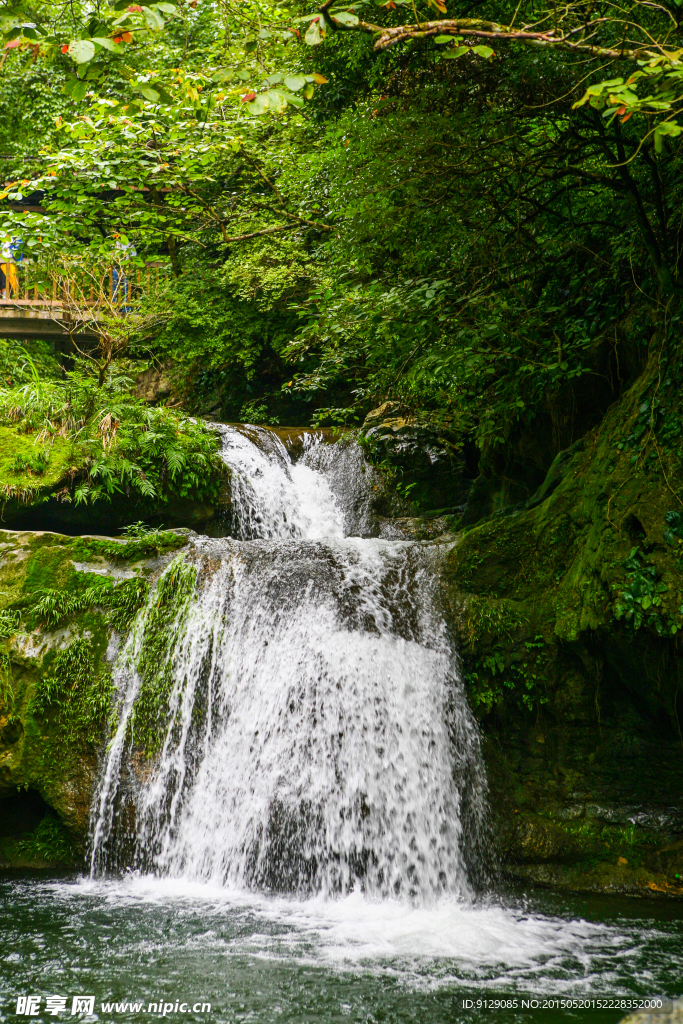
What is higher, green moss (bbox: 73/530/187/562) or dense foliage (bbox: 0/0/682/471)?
dense foliage (bbox: 0/0/682/471)

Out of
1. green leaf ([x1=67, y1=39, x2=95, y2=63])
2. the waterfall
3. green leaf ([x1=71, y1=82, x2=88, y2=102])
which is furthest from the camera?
the waterfall

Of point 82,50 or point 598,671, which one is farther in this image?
point 598,671

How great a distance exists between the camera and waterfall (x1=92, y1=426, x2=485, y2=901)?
529cm

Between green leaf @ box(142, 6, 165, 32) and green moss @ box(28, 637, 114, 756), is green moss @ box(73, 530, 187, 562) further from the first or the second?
green leaf @ box(142, 6, 165, 32)

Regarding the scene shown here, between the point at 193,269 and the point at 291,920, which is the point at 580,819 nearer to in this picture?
the point at 291,920

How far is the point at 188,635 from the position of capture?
6297mm

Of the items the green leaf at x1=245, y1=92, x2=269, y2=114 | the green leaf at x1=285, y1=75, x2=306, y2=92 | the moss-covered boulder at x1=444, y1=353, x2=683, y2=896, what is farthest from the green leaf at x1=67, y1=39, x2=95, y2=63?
the moss-covered boulder at x1=444, y1=353, x2=683, y2=896

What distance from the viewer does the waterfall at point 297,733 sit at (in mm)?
5289

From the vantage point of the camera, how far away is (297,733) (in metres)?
5.70

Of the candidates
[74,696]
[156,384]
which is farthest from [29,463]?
[156,384]

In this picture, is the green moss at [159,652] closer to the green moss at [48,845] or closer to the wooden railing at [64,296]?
the green moss at [48,845]

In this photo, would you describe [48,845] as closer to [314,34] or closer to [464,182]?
[314,34]

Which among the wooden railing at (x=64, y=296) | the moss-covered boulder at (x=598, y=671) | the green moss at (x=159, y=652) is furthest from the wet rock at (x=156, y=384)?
the moss-covered boulder at (x=598, y=671)

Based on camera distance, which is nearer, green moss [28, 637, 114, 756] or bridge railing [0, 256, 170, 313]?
green moss [28, 637, 114, 756]
